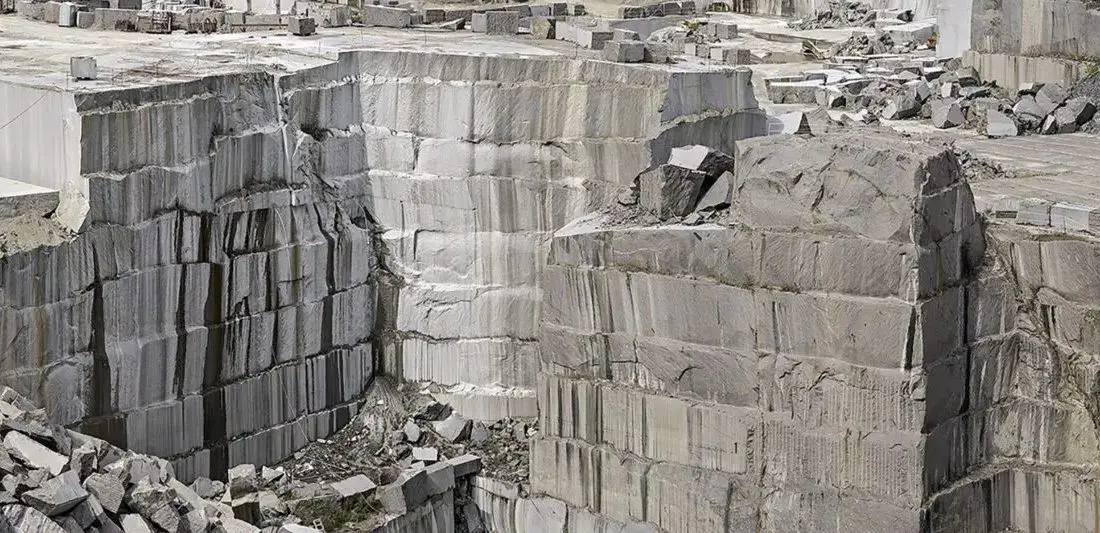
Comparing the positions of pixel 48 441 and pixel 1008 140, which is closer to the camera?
pixel 48 441

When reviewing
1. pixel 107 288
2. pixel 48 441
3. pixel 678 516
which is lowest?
pixel 678 516

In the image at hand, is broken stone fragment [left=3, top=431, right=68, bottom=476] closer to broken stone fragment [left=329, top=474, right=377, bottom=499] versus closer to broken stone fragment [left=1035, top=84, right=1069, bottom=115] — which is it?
broken stone fragment [left=329, top=474, right=377, bottom=499]

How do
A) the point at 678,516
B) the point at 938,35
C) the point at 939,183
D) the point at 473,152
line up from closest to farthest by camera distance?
the point at 939,183 < the point at 678,516 < the point at 473,152 < the point at 938,35

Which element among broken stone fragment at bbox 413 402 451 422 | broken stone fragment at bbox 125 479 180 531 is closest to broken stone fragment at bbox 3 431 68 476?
broken stone fragment at bbox 125 479 180 531

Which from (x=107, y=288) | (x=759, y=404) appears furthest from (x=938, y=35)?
(x=107, y=288)

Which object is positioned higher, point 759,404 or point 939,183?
point 939,183

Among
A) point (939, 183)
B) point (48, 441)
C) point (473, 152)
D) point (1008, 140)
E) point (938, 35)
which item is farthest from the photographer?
point (938, 35)

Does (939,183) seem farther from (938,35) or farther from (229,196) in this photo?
(938,35)
